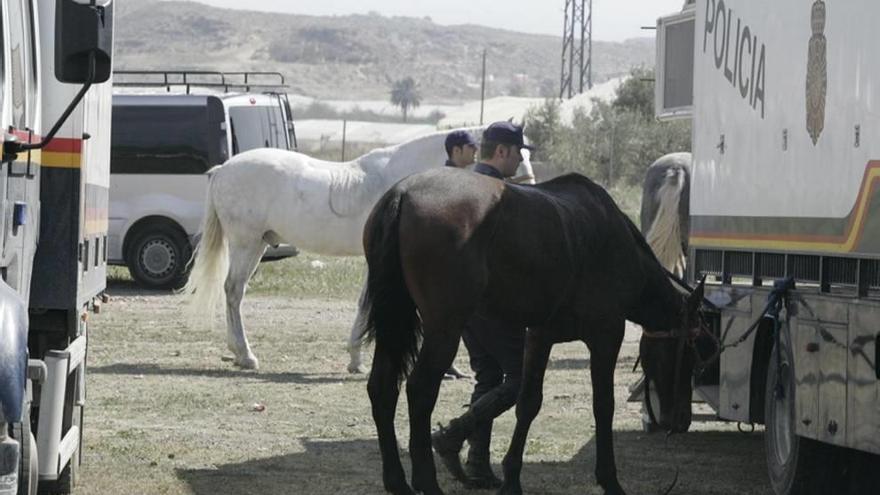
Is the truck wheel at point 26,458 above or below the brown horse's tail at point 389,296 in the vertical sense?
below

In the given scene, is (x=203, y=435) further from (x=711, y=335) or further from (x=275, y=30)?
(x=275, y=30)

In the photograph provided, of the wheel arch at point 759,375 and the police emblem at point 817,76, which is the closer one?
the police emblem at point 817,76

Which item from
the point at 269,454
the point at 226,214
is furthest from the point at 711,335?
the point at 226,214

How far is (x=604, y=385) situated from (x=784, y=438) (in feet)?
3.27

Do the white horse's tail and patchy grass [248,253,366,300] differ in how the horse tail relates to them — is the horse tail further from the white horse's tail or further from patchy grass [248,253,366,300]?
patchy grass [248,253,366,300]

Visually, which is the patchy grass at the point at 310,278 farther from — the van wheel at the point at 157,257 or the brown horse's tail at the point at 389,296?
the brown horse's tail at the point at 389,296

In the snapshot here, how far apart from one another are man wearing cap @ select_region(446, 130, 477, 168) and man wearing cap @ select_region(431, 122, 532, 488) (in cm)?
198

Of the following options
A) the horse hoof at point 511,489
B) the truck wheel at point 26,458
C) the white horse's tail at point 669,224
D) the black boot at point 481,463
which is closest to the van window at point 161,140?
the white horse's tail at point 669,224

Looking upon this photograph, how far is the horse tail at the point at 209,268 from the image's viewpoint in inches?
648

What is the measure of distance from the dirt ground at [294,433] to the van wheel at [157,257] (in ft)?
24.0

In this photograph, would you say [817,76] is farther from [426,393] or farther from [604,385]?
[426,393]

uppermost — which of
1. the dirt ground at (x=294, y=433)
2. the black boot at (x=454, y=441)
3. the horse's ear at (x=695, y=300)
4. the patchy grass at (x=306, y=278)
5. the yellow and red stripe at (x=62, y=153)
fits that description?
the yellow and red stripe at (x=62, y=153)

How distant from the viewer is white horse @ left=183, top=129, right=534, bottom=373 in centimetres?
1639

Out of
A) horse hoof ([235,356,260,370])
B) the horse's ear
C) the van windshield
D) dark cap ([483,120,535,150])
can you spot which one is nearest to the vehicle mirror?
dark cap ([483,120,535,150])
